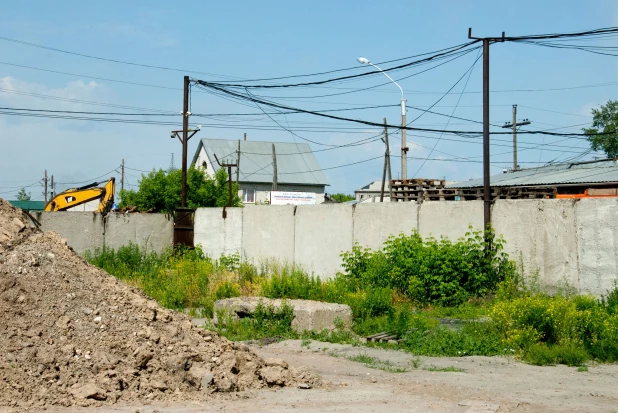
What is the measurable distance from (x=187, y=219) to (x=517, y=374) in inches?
610

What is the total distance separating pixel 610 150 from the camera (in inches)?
2265

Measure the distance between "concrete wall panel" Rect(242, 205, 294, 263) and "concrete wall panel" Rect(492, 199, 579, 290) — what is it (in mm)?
6460

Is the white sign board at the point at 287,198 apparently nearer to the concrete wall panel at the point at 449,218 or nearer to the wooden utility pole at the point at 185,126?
the wooden utility pole at the point at 185,126

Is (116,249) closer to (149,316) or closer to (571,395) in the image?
(149,316)

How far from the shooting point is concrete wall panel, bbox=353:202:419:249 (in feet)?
57.3

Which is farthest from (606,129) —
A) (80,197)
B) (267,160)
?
(80,197)

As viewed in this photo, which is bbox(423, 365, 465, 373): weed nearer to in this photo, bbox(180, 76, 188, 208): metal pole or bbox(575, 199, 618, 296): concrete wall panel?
bbox(575, 199, 618, 296): concrete wall panel

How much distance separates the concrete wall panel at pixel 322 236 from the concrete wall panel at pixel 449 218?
2.27 m

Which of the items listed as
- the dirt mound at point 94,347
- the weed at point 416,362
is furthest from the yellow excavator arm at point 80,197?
the weed at point 416,362

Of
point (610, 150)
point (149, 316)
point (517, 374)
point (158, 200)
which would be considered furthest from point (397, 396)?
point (610, 150)

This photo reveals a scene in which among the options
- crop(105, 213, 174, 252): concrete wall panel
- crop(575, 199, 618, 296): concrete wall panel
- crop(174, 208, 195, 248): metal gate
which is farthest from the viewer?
crop(174, 208, 195, 248): metal gate

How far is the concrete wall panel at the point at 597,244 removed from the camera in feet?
45.7

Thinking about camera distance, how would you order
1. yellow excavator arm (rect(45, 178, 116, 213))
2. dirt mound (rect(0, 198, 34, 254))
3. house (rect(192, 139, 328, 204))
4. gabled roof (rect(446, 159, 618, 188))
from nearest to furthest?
1. dirt mound (rect(0, 198, 34, 254))
2. yellow excavator arm (rect(45, 178, 116, 213))
3. gabled roof (rect(446, 159, 618, 188))
4. house (rect(192, 139, 328, 204))

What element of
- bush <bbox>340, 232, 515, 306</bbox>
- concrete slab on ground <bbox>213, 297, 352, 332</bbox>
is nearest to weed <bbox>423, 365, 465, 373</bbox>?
concrete slab on ground <bbox>213, 297, 352, 332</bbox>
